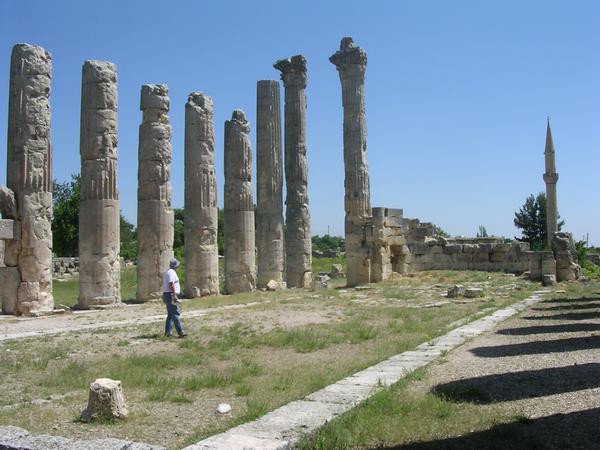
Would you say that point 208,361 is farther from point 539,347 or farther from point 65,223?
point 65,223

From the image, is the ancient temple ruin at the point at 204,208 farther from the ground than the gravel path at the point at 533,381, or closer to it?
farther from the ground

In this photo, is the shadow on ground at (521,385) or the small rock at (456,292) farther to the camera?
the small rock at (456,292)

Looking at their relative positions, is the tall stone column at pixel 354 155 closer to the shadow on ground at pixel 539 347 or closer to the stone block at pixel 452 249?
the stone block at pixel 452 249

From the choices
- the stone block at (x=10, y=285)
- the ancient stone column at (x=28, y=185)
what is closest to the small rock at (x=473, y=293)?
the ancient stone column at (x=28, y=185)

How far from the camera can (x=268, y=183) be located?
90.3ft

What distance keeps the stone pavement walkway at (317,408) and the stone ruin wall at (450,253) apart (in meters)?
16.1

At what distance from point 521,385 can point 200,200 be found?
17520mm

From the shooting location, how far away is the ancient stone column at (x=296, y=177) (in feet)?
92.1

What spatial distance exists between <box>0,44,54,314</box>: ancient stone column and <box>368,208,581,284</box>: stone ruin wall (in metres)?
13.9

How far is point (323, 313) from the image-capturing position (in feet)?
57.1

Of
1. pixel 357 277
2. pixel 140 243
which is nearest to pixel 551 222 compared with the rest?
pixel 357 277

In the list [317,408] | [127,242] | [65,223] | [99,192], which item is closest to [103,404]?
[317,408]

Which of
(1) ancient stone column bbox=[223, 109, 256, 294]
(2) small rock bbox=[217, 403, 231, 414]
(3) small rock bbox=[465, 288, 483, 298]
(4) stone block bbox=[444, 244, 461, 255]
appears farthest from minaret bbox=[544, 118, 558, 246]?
(2) small rock bbox=[217, 403, 231, 414]

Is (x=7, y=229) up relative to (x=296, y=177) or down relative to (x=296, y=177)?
down
